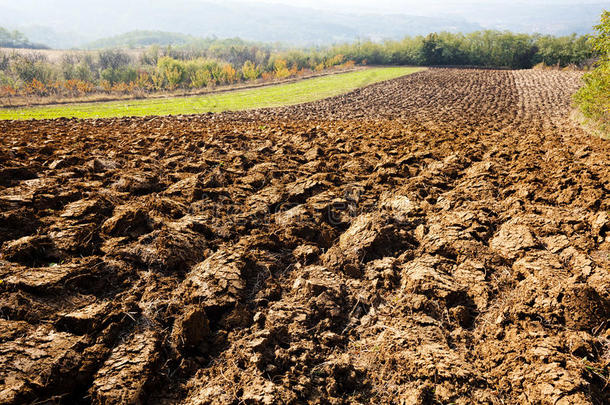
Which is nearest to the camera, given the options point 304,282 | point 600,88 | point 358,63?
point 304,282

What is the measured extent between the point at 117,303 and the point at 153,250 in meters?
0.93

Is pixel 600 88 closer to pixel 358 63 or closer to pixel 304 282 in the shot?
pixel 304 282

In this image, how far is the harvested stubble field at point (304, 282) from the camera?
9.54ft

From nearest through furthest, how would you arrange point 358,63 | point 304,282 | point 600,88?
point 304,282 < point 600,88 < point 358,63

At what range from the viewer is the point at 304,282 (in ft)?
13.8

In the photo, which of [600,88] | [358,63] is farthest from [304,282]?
[358,63]

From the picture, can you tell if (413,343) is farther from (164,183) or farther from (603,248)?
(164,183)

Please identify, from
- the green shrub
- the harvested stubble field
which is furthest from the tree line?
the harvested stubble field

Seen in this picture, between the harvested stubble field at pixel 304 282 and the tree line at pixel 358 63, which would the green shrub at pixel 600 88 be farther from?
the tree line at pixel 358 63

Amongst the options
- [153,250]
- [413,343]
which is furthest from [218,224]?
[413,343]

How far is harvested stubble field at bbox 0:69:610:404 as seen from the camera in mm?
2908

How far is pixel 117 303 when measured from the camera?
3.62 meters

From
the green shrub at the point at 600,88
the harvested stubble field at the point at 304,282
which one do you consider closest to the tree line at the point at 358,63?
the green shrub at the point at 600,88

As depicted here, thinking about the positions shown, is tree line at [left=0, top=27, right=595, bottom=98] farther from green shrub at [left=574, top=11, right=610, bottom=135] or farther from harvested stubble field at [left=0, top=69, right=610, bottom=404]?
harvested stubble field at [left=0, top=69, right=610, bottom=404]
